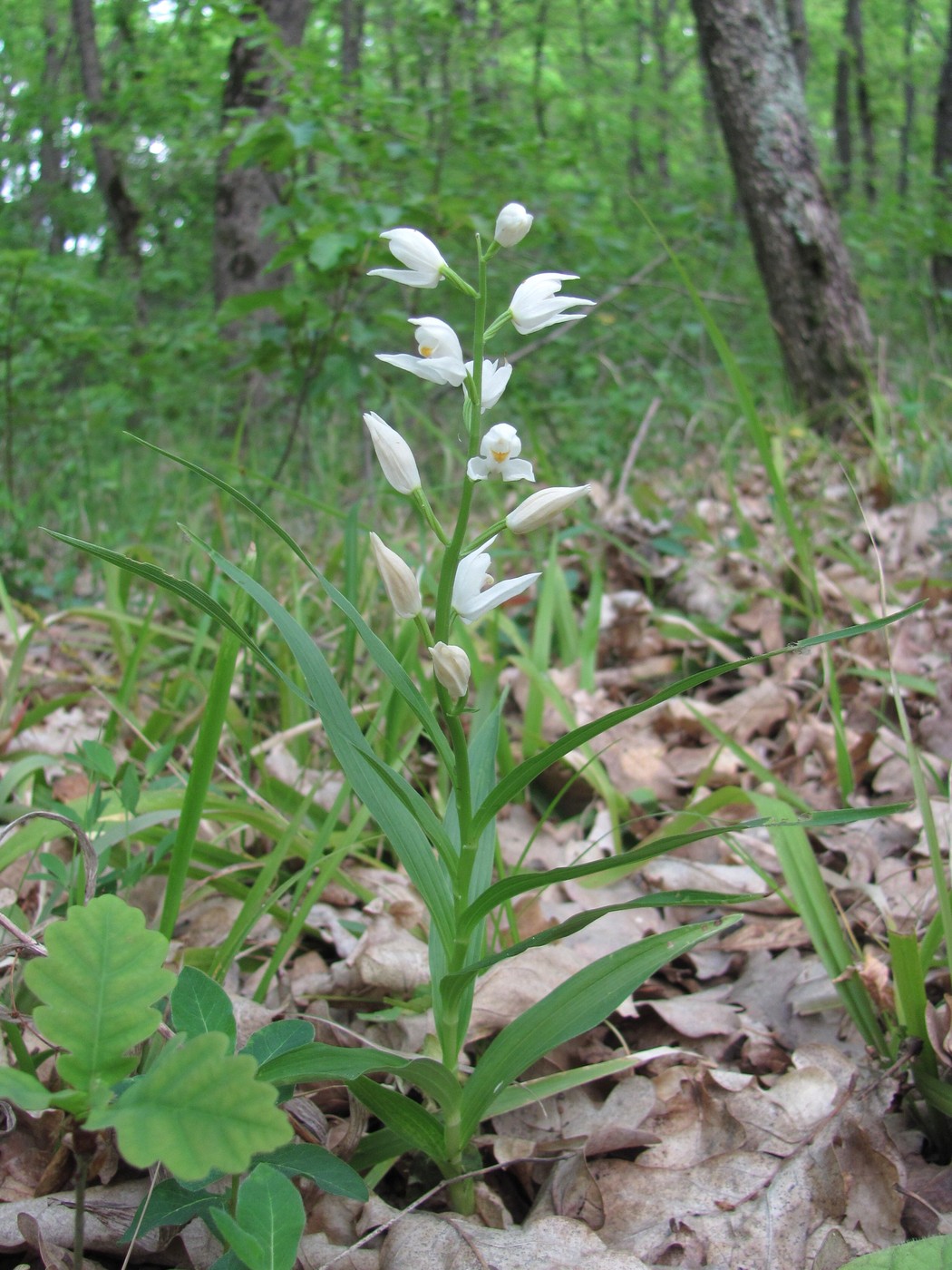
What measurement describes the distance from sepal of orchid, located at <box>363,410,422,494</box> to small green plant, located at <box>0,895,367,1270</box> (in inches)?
17.6

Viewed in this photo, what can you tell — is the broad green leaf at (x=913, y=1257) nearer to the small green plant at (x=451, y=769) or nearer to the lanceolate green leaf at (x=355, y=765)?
the small green plant at (x=451, y=769)

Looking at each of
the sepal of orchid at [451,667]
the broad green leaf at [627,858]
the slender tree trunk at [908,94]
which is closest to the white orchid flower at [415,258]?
the sepal of orchid at [451,667]

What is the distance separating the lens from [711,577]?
2.51 metres

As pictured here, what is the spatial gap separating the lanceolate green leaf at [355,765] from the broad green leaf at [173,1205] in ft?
0.97

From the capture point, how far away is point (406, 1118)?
2.77 ft

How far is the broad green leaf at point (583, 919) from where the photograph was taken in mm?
724

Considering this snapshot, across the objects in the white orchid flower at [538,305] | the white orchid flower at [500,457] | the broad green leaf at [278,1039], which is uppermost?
the white orchid flower at [538,305]

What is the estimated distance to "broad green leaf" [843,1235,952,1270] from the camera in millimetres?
719

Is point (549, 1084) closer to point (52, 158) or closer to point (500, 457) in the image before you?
point (500, 457)

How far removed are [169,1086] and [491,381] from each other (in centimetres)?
64

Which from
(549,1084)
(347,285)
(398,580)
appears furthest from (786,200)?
(549,1084)

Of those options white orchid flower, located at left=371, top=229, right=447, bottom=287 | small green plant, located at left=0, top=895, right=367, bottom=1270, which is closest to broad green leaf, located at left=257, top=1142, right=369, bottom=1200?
small green plant, located at left=0, top=895, right=367, bottom=1270

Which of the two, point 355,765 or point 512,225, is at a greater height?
point 512,225

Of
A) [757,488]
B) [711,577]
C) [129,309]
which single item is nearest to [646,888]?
[711,577]
